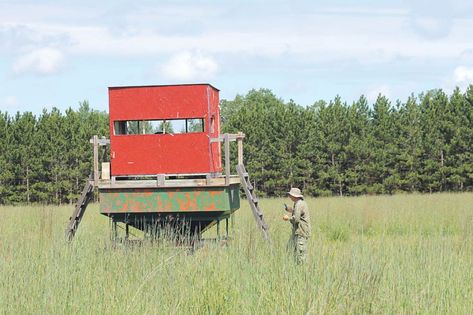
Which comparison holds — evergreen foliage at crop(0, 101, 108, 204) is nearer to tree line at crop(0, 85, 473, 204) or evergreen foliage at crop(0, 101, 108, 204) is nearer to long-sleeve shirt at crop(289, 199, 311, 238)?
tree line at crop(0, 85, 473, 204)

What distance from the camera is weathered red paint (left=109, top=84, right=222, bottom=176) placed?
14.5 meters

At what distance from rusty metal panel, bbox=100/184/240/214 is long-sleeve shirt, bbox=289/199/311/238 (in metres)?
2.57

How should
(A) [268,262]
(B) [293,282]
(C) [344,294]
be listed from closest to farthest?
(C) [344,294], (B) [293,282], (A) [268,262]

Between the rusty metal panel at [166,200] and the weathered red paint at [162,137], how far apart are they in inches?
14.4

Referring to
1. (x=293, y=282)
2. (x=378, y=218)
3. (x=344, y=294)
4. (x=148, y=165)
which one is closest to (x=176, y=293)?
(x=293, y=282)

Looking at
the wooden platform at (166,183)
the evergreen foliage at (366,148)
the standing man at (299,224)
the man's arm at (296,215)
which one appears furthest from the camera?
the evergreen foliage at (366,148)

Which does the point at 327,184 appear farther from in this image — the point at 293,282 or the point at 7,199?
the point at 293,282

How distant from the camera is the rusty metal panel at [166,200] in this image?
14359 mm

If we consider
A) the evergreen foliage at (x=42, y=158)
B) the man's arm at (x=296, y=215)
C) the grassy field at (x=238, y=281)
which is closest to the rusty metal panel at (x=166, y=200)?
the man's arm at (x=296, y=215)

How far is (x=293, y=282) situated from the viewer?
25.2ft

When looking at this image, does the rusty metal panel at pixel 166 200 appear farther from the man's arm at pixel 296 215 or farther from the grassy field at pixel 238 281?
the grassy field at pixel 238 281

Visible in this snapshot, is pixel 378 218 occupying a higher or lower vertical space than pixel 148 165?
lower

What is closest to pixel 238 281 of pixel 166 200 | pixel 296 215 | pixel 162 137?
pixel 296 215

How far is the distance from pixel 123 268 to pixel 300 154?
4210 centimetres
